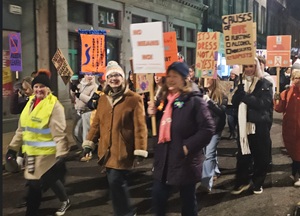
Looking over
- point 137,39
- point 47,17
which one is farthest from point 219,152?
point 47,17

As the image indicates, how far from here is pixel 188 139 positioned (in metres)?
3.86

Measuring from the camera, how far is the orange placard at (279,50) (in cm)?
812

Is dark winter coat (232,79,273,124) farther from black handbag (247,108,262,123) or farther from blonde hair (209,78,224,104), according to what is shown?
blonde hair (209,78,224,104)

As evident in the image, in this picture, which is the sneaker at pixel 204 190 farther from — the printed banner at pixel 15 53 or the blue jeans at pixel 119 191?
the printed banner at pixel 15 53

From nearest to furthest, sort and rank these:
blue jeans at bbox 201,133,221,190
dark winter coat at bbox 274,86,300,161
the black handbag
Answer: the black handbag → blue jeans at bbox 201,133,221,190 → dark winter coat at bbox 274,86,300,161

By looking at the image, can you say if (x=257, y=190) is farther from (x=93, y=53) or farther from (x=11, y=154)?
(x=93, y=53)

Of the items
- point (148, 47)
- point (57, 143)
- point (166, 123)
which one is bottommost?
point (57, 143)

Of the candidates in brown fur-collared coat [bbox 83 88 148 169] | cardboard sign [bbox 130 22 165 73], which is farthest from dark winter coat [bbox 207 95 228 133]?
brown fur-collared coat [bbox 83 88 148 169]

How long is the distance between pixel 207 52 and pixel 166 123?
3364mm

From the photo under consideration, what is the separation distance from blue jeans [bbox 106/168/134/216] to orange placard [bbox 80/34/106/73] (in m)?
4.42

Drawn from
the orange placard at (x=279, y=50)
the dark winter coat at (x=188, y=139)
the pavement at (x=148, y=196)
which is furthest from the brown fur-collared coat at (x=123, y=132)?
the orange placard at (x=279, y=50)

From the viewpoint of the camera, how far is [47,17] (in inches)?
538

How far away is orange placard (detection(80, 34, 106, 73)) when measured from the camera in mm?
8613

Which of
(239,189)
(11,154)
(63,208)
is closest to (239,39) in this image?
(239,189)
